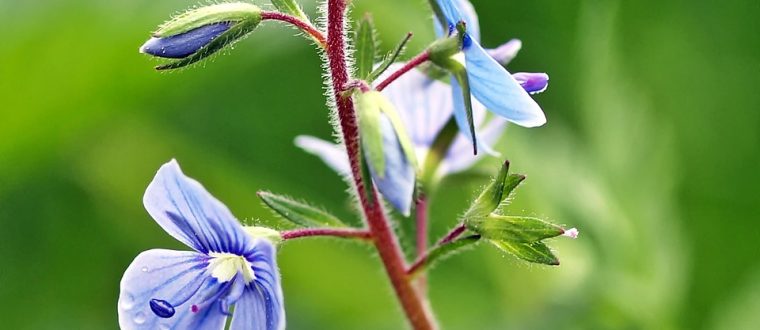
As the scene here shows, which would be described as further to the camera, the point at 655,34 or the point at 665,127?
the point at 655,34

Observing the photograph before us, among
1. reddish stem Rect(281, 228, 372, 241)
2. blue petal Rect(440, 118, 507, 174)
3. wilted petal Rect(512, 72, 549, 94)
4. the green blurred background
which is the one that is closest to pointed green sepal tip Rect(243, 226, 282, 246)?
reddish stem Rect(281, 228, 372, 241)

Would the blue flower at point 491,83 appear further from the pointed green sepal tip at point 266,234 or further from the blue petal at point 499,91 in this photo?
the pointed green sepal tip at point 266,234

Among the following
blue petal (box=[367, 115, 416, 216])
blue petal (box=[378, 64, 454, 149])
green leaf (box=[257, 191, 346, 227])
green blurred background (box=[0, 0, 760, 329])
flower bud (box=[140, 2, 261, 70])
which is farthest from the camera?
green blurred background (box=[0, 0, 760, 329])

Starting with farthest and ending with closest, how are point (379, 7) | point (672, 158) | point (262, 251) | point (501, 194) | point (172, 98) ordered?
point (172, 98) → point (379, 7) → point (672, 158) → point (501, 194) → point (262, 251)

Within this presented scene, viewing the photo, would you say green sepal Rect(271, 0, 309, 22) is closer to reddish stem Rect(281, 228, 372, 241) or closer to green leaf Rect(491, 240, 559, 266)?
reddish stem Rect(281, 228, 372, 241)

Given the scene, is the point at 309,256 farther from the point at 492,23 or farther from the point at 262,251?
the point at 262,251

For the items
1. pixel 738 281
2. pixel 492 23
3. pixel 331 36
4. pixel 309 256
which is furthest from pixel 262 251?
pixel 492 23

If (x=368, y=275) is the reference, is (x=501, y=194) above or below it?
above
